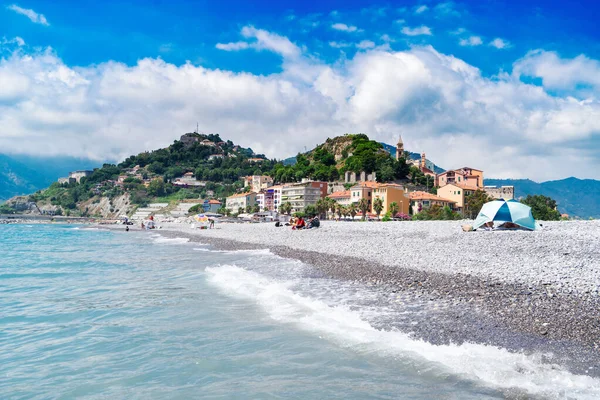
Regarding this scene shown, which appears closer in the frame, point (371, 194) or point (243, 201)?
point (371, 194)

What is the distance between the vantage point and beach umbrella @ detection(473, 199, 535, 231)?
76.5 ft

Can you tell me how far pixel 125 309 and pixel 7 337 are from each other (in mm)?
2744

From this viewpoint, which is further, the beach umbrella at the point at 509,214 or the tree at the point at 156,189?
the tree at the point at 156,189

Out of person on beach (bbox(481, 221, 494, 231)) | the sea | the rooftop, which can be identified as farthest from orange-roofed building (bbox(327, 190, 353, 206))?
the sea

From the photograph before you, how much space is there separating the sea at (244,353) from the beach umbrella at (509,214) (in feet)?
45.0

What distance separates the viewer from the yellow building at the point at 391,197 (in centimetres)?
8406

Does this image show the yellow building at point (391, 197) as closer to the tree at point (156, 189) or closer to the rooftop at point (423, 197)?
the rooftop at point (423, 197)

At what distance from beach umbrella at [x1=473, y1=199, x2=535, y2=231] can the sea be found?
45.0 ft

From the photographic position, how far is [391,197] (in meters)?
84.8

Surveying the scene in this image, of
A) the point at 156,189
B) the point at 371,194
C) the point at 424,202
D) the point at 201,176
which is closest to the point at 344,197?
the point at 371,194

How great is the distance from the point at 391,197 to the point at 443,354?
79192 millimetres

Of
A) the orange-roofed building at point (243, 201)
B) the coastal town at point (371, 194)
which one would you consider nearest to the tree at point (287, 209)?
the coastal town at point (371, 194)

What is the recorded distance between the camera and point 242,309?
1109cm

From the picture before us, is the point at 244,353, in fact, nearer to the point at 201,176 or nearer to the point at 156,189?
the point at 156,189
